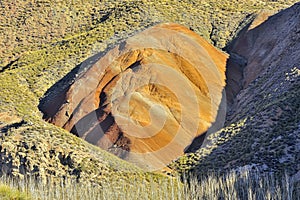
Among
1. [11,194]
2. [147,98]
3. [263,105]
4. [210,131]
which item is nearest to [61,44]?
[147,98]

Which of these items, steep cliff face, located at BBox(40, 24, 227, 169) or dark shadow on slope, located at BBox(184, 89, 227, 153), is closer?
steep cliff face, located at BBox(40, 24, 227, 169)

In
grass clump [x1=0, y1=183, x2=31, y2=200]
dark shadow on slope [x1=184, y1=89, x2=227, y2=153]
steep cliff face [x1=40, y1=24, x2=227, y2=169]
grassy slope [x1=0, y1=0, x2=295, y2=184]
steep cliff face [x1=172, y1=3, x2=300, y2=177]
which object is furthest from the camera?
dark shadow on slope [x1=184, y1=89, x2=227, y2=153]

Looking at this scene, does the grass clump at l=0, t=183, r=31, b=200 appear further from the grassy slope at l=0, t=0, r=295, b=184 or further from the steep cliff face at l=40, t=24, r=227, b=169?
the steep cliff face at l=40, t=24, r=227, b=169

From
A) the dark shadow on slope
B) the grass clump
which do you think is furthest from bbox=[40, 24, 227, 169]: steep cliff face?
the grass clump

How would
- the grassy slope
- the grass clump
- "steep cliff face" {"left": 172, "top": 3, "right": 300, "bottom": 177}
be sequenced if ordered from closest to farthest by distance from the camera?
→ 1. the grass clump
2. "steep cliff face" {"left": 172, "top": 3, "right": 300, "bottom": 177}
3. the grassy slope

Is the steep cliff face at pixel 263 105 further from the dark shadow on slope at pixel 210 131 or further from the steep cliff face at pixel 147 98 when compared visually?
the steep cliff face at pixel 147 98

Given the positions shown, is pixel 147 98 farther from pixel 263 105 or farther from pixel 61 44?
pixel 61 44

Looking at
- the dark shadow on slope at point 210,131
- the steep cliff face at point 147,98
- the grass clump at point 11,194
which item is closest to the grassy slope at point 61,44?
the steep cliff face at point 147,98
